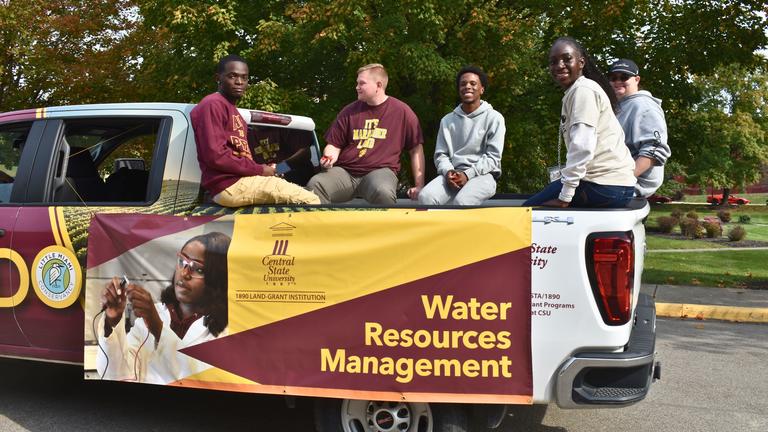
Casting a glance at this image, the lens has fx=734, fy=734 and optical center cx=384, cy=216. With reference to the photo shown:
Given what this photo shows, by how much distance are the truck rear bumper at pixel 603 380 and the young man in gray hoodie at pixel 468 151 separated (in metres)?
1.63

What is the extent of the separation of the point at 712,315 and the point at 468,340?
5.85 metres

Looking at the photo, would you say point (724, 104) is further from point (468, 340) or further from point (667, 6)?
point (468, 340)

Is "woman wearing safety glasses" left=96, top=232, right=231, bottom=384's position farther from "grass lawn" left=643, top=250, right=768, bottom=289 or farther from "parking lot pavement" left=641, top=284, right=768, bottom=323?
"grass lawn" left=643, top=250, right=768, bottom=289

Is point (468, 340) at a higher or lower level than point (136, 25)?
lower

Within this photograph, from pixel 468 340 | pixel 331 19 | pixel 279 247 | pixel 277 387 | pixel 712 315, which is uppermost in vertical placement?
pixel 331 19

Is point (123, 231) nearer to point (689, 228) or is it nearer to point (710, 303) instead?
point (710, 303)

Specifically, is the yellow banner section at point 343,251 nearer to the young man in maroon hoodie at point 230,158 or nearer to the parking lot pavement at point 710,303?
the young man in maroon hoodie at point 230,158

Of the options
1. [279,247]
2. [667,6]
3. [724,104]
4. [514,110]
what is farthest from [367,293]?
[724,104]

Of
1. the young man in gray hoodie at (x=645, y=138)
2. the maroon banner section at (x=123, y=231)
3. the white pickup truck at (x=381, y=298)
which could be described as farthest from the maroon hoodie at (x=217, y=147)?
the young man in gray hoodie at (x=645, y=138)

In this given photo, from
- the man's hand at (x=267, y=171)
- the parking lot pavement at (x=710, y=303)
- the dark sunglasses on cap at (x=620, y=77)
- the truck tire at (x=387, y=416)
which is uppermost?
the dark sunglasses on cap at (x=620, y=77)

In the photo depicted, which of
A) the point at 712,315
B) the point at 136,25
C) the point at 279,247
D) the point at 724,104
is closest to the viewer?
the point at 279,247

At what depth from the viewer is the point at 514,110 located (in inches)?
576

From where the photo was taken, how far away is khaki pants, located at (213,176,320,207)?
381cm

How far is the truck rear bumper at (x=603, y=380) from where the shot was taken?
3.21 m
